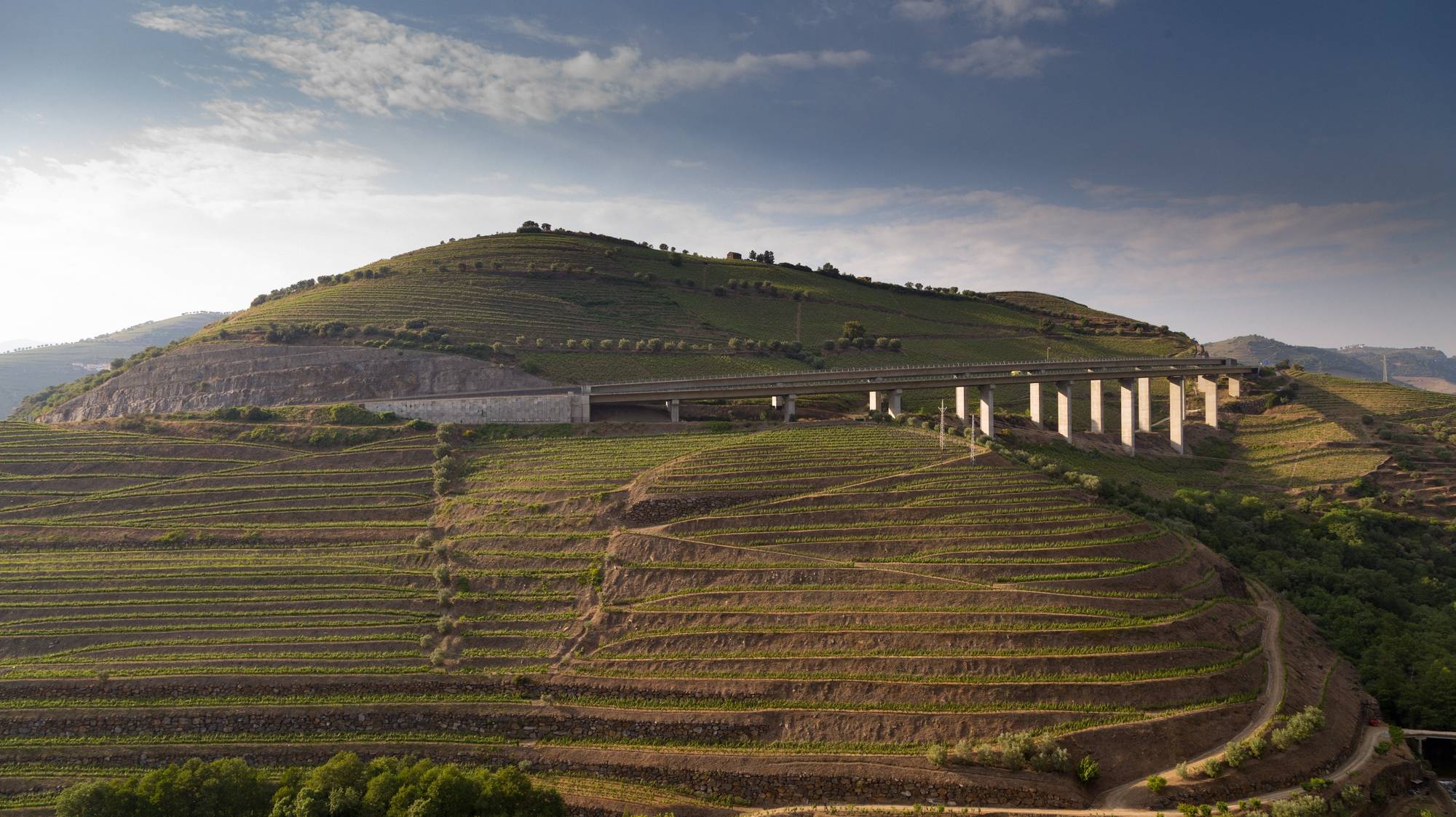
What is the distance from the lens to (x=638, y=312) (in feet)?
301

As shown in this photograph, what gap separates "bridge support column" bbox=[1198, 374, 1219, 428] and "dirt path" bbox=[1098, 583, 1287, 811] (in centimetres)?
4052

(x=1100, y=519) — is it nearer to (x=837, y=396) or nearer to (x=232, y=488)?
(x=837, y=396)

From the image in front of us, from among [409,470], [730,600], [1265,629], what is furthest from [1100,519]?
[409,470]

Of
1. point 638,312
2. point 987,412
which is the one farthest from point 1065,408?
point 638,312

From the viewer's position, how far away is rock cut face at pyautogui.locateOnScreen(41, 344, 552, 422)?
63000 millimetres

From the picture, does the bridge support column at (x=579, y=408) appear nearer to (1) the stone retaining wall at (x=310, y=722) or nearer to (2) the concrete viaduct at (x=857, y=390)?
(2) the concrete viaduct at (x=857, y=390)

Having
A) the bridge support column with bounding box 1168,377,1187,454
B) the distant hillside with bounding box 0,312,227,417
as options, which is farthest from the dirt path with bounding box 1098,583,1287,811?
the distant hillside with bounding box 0,312,227,417

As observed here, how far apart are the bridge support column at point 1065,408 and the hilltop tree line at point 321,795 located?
178ft

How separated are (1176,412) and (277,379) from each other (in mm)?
88891

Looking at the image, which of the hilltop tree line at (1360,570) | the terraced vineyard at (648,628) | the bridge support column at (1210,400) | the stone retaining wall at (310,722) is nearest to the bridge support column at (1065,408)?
the hilltop tree line at (1360,570)

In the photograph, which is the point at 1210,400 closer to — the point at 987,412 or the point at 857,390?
the point at 987,412

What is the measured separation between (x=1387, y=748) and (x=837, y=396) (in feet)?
143

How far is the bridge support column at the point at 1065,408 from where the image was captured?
61969 mm

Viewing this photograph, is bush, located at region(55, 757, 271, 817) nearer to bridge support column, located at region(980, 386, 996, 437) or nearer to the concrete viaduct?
the concrete viaduct
